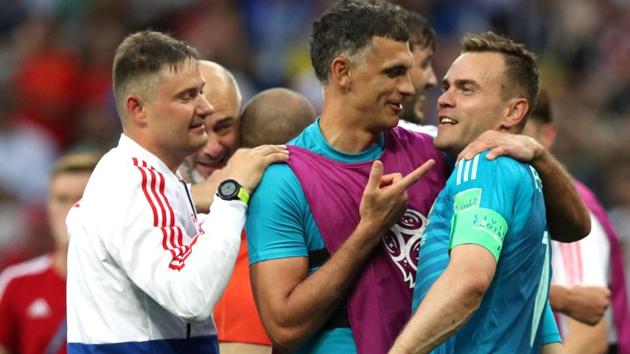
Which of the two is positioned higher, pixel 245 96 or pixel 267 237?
pixel 267 237

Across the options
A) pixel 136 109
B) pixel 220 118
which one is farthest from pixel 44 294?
pixel 136 109

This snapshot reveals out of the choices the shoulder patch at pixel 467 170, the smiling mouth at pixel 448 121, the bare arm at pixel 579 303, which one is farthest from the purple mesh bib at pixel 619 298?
the shoulder patch at pixel 467 170

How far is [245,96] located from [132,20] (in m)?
1.78

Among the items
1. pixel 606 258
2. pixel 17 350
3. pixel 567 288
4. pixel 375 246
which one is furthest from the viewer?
pixel 17 350

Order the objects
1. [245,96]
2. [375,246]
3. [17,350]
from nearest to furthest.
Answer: [375,246]
[17,350]
[245,96]

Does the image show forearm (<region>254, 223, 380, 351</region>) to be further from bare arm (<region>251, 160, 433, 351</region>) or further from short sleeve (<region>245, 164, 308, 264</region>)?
short sleeve (<region>245, 164, 308, 264</region>)

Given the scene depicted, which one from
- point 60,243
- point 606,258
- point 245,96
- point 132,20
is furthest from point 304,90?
point 606,258

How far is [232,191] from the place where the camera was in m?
5.09

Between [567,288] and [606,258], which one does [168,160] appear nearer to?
[567,288]

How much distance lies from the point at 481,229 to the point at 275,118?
61.3 inches

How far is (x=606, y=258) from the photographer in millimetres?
6887

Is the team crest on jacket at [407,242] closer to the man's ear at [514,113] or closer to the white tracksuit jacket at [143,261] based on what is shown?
the man's ear at [514,113]

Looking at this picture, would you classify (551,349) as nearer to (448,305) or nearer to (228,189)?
(448,305)

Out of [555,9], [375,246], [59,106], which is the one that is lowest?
[59,106]
